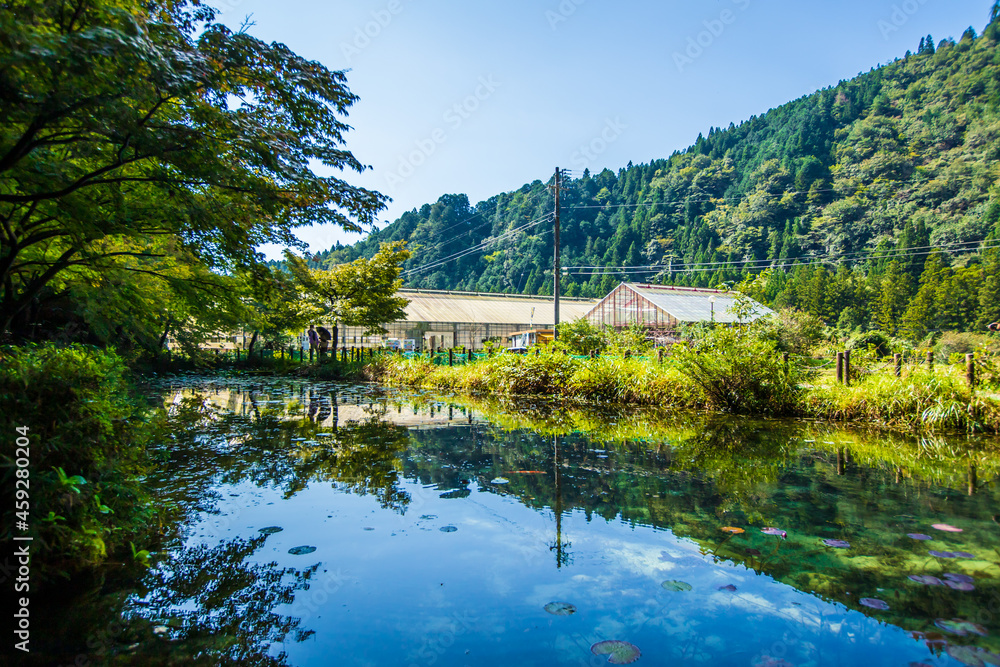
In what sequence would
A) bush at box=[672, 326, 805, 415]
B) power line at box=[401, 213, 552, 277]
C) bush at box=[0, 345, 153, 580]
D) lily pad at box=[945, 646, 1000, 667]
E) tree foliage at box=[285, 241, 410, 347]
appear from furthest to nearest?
power line at box=[401, 213, 552, 277] < tree foliage at box=[285, 241, 410, 347] < bush at box=[672, 326, 805, 415] < bush at box=[0, 345, 153, 580] < lily pad at box=[945, 646, 1000, 667]

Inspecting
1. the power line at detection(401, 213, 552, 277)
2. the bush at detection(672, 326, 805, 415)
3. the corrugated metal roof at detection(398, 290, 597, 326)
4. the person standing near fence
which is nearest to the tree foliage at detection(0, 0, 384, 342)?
the bush at detection(672, 326, 805, 415)

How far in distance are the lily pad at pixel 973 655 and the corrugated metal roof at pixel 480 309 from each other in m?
34.7

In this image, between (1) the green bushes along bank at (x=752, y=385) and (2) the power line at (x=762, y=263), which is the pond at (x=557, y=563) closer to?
(1) the green bushes along bank at (x=752, y=385)

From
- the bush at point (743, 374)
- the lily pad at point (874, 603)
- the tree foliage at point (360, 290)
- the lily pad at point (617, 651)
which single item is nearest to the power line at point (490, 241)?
the tree foliage at point (360, 290)

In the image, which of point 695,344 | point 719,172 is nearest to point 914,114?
point 719,172

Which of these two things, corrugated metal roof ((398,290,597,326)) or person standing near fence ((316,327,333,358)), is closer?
person standing near fence ((316,327,333,358))

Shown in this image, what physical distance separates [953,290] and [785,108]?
51337 mm

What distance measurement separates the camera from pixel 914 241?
5238 centimetres

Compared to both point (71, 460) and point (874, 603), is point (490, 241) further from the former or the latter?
point (874, 603)

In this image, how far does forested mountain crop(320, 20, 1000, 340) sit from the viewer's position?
166ft

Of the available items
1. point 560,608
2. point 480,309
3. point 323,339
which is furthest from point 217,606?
point 480,309

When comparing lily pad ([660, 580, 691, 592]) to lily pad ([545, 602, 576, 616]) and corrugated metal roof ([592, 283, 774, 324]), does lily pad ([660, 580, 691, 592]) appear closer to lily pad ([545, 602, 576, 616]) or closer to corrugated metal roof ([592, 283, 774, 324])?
lily pad ([545, 602, 576, 616])

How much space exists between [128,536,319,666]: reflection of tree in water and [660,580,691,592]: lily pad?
193 cm

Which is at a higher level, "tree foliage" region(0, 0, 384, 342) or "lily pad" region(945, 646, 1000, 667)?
"tree foliage" region(0, 0, 384, 342)
